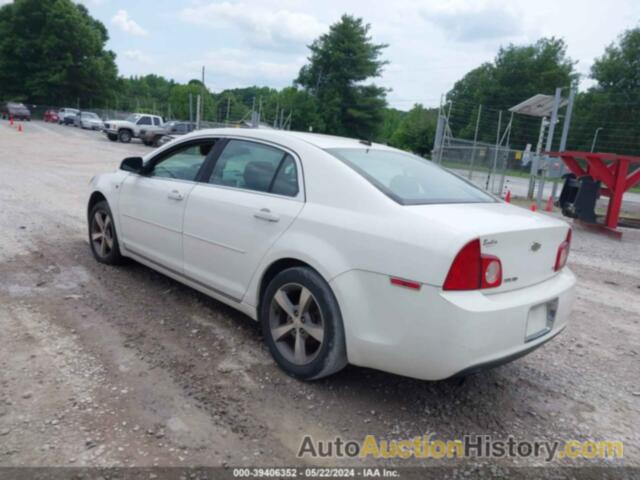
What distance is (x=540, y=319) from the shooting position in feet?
9.73

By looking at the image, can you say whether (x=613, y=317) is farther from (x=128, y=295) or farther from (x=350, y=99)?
(x=350, y=99)

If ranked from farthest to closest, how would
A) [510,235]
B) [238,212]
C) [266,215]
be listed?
[238,212] → [266,215] → [510,235]

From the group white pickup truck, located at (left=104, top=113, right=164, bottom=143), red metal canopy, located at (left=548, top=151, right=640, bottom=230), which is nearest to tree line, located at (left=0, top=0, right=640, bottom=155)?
white pickup truck, located at (left=104, top=113, right=164, bottom=143)

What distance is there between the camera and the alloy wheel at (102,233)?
5199 millimetres

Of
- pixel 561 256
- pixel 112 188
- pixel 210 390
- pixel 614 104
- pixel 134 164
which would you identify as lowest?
pixel 210 390

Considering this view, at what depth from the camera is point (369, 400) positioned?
311cm

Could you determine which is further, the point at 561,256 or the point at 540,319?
the point at 561,256

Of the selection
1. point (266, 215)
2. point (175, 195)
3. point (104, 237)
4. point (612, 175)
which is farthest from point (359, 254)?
point (612, 175)

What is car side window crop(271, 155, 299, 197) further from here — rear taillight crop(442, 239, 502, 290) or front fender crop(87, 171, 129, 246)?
front fender crop(87, 171, 129, 246)

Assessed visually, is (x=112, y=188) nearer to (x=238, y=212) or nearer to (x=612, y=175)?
(x=238, y=212)

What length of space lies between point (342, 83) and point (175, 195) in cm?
5003

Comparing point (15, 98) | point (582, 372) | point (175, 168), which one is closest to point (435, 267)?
point (582, 372)

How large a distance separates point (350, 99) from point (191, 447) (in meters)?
51.4

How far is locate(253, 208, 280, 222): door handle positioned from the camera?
3.33 meters
